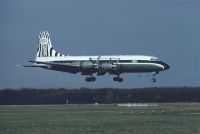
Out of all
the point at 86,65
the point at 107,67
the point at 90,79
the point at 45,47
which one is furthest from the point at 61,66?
the point at 45,47

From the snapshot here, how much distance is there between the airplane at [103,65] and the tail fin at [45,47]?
583cm

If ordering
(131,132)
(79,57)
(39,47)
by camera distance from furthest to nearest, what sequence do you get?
1. (39,47)
2. (79,57)
3. (131,132)

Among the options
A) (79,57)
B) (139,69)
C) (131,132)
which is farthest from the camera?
(79,57)

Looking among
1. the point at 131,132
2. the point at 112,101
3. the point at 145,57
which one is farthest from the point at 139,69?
the point at 131,132

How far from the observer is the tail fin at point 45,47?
130 m

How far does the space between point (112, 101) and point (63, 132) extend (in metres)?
98.2

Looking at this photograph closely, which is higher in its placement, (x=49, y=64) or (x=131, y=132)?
(x=49, y=64)

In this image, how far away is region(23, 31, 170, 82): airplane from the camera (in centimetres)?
10744

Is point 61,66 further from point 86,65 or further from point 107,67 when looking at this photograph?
point 107,67

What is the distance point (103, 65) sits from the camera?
373 ft

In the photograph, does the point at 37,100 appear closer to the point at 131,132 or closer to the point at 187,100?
the point at 187,100

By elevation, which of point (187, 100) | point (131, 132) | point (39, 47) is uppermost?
point (39, 47)

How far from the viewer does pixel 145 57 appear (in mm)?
108375

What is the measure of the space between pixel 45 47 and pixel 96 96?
16.8 metres
